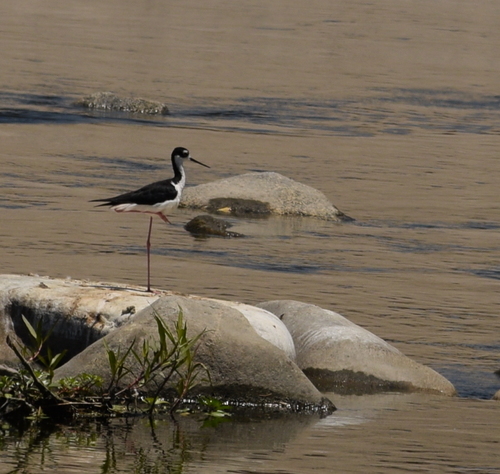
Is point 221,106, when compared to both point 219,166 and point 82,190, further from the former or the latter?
point 82,190

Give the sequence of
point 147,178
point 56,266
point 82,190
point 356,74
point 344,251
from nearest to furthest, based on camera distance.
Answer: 1. point 56,266
2. point 344,251
3. point 82,190
4. point 147,178
5. point 356,74

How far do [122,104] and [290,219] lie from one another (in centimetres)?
1098

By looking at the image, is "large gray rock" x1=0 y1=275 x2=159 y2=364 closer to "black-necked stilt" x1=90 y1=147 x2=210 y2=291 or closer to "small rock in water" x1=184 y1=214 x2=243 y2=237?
"black-necked stilt" x1=90 y1=147 x2=210 y2=291

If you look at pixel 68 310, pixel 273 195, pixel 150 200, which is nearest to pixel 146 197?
pixel 150 200

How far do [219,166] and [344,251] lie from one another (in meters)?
6.43

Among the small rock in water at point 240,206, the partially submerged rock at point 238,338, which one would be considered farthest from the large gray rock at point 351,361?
the small rock in water at point 240,206

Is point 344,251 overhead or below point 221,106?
below

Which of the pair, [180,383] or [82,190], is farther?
[82,190]

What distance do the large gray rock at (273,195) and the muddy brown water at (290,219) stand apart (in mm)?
316

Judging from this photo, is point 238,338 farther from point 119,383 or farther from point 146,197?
point 146,197

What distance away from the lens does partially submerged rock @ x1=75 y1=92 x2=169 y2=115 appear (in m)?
27.7

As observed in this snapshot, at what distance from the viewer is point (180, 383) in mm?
8805

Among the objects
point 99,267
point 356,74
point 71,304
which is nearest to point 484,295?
point 99,267

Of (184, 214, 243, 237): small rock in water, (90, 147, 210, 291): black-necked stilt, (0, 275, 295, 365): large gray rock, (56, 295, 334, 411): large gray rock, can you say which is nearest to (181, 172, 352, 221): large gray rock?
(184, 214, 243, 237): small rock in water
